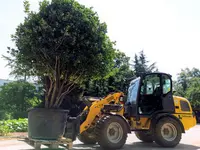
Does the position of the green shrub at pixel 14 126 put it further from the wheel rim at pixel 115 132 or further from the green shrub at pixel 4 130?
the wheel rim at pixel 115 132

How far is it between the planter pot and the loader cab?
3925mm

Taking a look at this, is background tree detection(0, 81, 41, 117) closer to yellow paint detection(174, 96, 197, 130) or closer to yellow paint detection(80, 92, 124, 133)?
yellow paint detection(80, 92, 124, 133)

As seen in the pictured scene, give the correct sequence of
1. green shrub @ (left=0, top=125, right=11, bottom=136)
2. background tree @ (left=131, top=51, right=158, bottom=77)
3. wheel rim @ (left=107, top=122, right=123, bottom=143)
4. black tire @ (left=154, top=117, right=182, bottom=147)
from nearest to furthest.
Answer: wheel rim @ (left=107, top=122, right=123, bottom=143)
black tire @ (left=154, top=117, right=182, bottom=147)
green shrub @ (left=0, top=125, right=11, bottom=136)
background tree @ (left=131, top=51, right=158, bottom=77)

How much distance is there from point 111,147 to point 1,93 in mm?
24930

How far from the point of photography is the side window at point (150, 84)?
10.2 meters

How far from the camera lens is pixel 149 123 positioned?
984cm

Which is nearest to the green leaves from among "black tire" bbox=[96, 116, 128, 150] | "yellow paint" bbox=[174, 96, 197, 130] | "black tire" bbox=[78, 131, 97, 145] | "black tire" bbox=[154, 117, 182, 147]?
"black tire" bbox=[78, 131, 97, 145]

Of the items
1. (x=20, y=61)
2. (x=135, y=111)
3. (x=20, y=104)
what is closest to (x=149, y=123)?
(x=135, y=111)

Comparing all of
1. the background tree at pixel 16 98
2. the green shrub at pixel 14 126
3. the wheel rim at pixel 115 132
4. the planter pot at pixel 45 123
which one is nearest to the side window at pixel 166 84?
the wheel rim at pixel 115 132

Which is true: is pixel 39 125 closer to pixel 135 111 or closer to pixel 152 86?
pixel 135 111

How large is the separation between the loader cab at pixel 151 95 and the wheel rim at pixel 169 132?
57 cm

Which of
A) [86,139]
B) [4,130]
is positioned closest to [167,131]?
[86,139]

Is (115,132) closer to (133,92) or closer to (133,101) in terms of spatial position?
(133,101)

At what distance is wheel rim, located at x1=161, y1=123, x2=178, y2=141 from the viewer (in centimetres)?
988
